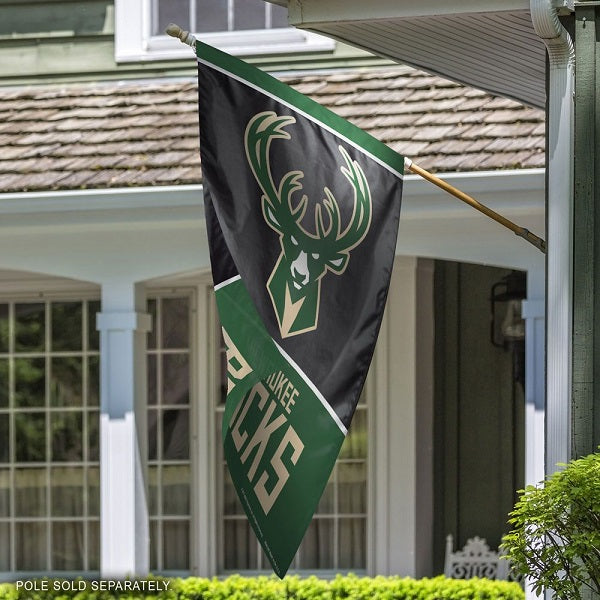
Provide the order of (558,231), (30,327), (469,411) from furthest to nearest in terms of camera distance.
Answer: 1. (30,327)
2. (469,411)
3. (558,231)

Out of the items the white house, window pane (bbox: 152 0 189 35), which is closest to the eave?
the white house

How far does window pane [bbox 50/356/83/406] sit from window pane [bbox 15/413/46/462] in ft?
0.62

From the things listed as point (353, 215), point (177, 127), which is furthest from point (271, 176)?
point (177, 127)

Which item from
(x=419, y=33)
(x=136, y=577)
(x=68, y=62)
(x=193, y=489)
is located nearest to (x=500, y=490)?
(x=193, y=489)

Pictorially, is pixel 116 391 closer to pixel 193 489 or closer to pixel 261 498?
pixel 193 489

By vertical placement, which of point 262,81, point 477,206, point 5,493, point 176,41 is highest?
point 176,41

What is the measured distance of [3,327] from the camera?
34.9 ft

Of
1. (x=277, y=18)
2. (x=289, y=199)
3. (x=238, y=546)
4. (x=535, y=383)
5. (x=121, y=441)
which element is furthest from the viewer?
(x=238, y=546)

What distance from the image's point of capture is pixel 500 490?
10406 millimetres

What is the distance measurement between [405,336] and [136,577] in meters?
2.72

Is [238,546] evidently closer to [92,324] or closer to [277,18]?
[92,324]

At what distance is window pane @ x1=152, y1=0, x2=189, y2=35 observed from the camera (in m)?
10.2

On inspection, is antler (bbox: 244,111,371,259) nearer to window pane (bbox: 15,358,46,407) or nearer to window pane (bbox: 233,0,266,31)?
window pane (bbox: 233,0,266,31)

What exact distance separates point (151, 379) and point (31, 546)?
5.14 feet
